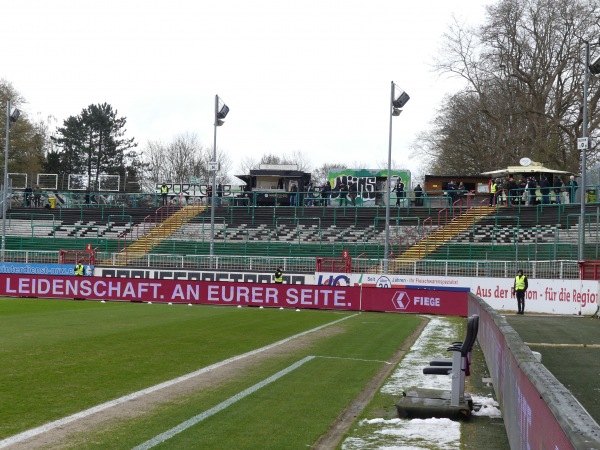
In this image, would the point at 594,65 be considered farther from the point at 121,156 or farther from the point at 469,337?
the point at 121,156

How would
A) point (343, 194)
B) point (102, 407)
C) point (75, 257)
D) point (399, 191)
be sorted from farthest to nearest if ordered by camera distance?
1. point (343, 194)
2. point (399, 191)
3. point (75, 257)
4. point (102, 407)

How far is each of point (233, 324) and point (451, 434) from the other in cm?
1499

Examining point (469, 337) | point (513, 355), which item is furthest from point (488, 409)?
point (513, 355)

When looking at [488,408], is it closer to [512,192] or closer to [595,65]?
[595,65]

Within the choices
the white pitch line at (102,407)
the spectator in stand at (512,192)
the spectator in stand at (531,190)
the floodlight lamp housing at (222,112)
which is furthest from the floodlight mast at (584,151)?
the white pitch line at (102,407)

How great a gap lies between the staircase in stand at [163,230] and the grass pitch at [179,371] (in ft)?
86.6

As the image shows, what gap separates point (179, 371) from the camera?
13.2 meters

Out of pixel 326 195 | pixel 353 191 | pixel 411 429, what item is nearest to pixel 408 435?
pixel 411 429

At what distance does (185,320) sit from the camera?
80.9ft

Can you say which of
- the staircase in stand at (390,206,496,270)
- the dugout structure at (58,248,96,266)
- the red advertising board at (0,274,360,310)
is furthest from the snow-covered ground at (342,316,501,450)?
the dugout structure at (58,248,96,266)

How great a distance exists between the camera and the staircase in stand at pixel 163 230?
5288cm

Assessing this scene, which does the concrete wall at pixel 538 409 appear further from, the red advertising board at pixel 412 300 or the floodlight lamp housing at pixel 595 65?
the floodlight lamp housing at pixel 595 65

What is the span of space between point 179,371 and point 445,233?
3720 cm

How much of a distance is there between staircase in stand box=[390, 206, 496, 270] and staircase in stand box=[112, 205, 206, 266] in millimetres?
15569
